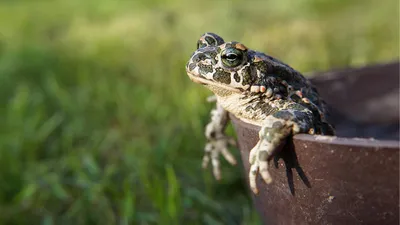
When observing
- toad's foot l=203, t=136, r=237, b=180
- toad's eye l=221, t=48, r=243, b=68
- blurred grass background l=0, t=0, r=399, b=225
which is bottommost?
blurred grass background l=0, t=0, r=399, b=225

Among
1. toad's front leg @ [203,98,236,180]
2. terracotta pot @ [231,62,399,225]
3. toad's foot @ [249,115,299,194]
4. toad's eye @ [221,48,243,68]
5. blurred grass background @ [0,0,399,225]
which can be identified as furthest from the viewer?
blurred grass background @ [0,0,399,225]

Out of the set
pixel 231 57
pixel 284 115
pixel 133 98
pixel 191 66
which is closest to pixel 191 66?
pixel 191 66

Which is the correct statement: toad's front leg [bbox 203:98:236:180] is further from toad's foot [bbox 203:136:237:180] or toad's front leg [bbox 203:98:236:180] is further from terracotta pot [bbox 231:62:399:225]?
terracotta pot [bbox 231:62:399:225]

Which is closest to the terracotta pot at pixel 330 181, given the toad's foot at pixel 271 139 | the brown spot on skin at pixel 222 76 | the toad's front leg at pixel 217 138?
the toad's foot at pixel 271 139

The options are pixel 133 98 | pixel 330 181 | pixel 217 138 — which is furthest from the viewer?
pixel 133 98

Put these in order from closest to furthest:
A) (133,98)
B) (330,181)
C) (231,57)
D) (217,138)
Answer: (330,181) → (231,57) → (217,138) → (133,98)

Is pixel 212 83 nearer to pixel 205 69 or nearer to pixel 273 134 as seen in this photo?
pixel 205 69

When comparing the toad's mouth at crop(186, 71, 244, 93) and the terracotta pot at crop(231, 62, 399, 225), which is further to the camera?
the toad's mouth at crop(186, 71, 244, 93)

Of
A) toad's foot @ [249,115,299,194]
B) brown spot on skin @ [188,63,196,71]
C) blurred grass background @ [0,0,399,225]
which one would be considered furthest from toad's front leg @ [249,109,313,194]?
blurred grass background @ [0,0,399,225]
